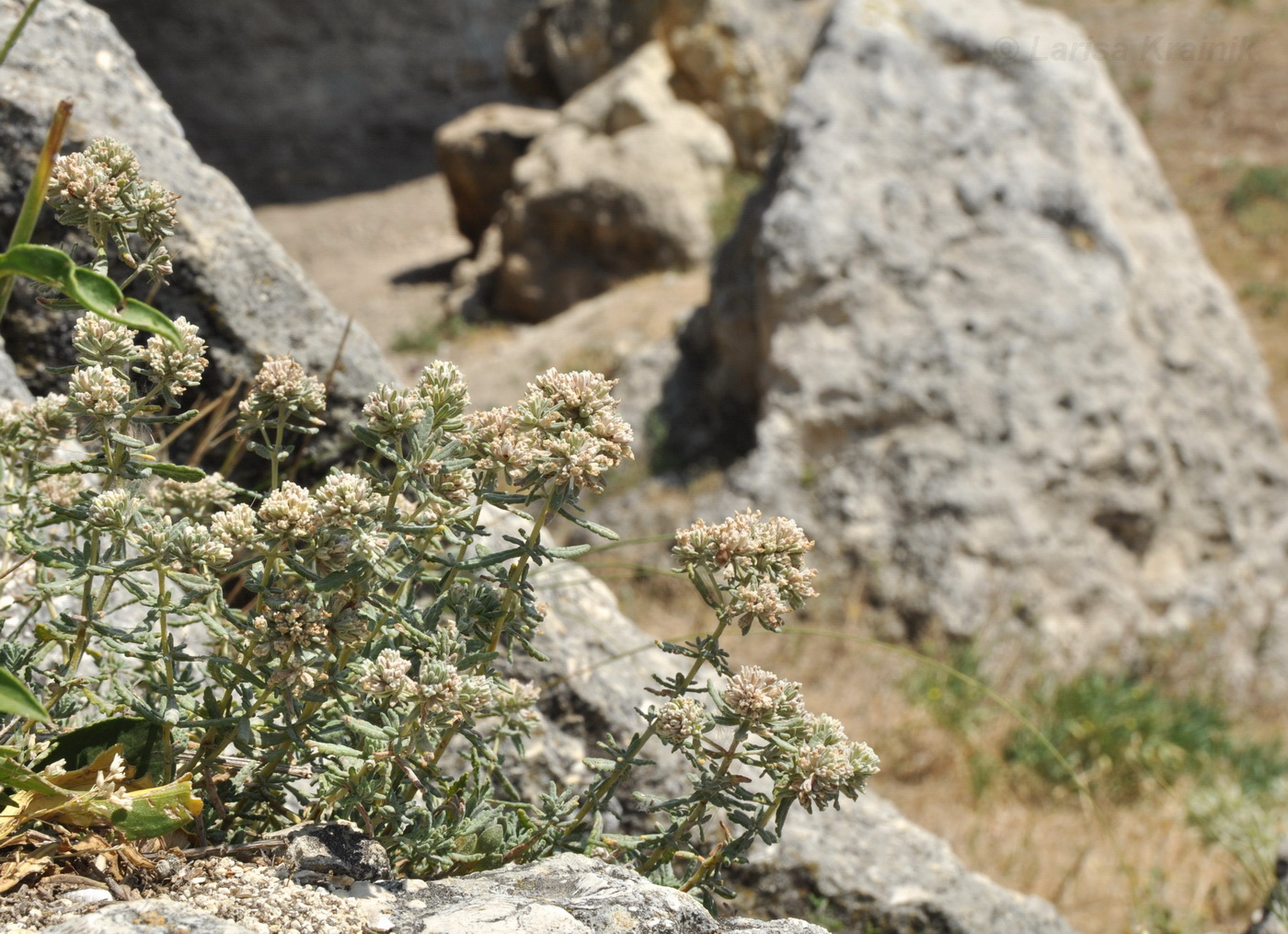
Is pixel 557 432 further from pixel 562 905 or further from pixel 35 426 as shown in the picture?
pixel 35 426

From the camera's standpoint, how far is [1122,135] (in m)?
7.20

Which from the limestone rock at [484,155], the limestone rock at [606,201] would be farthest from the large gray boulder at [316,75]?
the limestone rock at [606,201]

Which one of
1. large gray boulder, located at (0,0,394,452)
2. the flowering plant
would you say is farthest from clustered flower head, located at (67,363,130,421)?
large gray boulder, located at (0,0,394,452)

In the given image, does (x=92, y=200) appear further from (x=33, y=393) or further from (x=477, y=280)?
(x=477, y=280)

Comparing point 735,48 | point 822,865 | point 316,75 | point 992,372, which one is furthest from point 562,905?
point 316,75

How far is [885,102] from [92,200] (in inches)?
240

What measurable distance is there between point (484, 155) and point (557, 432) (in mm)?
12347

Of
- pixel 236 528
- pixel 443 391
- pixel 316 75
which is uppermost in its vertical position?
pixel 316 75

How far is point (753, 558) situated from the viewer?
1.40m

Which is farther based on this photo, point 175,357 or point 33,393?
point 33,393

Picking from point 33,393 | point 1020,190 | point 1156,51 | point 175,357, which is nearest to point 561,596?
point 33,393

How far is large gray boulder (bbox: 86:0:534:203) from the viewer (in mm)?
18141

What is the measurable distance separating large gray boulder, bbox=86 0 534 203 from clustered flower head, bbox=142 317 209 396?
1706 cm

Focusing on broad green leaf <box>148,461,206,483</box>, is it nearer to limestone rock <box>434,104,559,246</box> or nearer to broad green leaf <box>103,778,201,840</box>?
broad green leaf <box>103,778,201,840</box>
